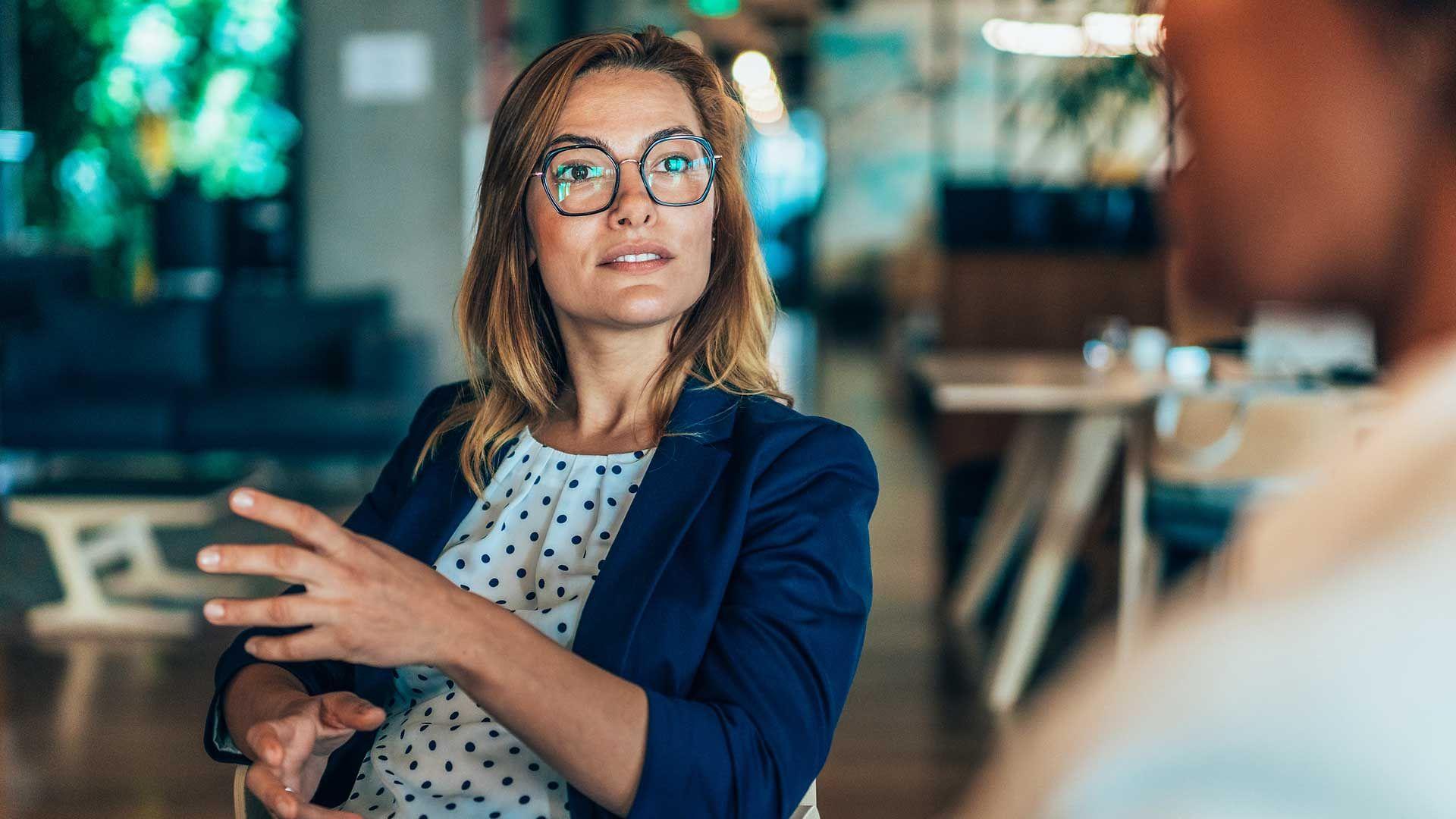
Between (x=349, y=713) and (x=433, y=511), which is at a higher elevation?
(x=433, y=511)

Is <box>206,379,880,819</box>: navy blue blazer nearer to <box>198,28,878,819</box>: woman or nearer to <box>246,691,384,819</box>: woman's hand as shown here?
<box>198,28,878,819</box>: woman

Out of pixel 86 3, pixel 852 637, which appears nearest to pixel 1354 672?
pixel 852 637

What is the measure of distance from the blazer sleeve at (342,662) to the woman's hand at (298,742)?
0.37 ft

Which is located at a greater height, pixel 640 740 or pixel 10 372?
pixel 640 740

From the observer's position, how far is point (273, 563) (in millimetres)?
829

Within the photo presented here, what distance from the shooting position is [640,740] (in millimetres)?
1017

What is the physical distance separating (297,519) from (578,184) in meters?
0.62

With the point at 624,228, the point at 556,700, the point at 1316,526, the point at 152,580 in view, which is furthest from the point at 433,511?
the point at 152,580

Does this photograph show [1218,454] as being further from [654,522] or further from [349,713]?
[349,713]

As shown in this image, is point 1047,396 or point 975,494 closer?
point 1047,396

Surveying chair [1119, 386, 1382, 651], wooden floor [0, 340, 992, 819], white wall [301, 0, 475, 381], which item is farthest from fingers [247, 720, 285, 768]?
white wall [301, 0, 475, 381]

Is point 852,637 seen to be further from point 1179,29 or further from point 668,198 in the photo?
point 1179,29

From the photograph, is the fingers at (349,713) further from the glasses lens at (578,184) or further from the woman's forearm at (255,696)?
A: the glasses lens at (578,184)

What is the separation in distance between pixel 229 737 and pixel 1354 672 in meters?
1.23
